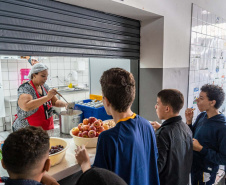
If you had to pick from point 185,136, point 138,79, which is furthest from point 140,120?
point 138,79

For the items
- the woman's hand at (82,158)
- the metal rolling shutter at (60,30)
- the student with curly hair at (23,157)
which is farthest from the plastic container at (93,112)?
the student with curly hair at (23,157)

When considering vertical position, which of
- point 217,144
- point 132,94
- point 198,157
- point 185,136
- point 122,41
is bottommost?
A: point 198,157

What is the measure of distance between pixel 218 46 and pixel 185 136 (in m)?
2.70

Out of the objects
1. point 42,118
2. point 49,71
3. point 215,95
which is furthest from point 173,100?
point 49,71

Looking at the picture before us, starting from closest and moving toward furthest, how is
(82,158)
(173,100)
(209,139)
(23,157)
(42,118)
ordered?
(23,157) → (82,158) → (173,100) → (209,139) → (42,118)

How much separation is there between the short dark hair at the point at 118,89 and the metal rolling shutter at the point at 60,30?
830 mm

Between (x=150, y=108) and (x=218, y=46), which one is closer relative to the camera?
(x=150, y=108)

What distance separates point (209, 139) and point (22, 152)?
1.73 metres

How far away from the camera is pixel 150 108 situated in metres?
2.66

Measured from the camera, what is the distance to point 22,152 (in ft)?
3.10

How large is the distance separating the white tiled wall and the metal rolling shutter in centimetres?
355

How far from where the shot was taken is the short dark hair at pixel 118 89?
116 centimetres

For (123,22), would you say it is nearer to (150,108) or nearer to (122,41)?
(122,41)

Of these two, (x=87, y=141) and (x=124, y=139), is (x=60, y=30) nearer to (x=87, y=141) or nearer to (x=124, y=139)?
(x=87, y=141)
